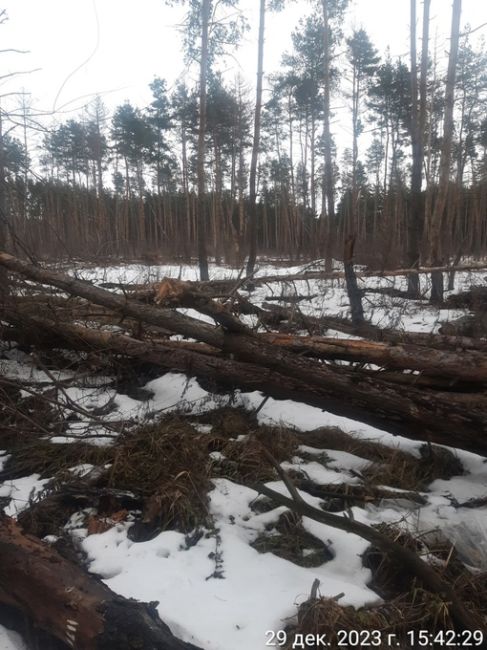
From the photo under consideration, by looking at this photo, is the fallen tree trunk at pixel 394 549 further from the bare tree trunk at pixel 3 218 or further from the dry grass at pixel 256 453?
the bare tree trunk at pixel 3 218

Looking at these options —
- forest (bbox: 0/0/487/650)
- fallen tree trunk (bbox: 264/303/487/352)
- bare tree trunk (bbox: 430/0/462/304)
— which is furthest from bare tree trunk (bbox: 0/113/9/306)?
bare tree trunk (bbox: 430/0/462/304)

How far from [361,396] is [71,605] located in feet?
7.15

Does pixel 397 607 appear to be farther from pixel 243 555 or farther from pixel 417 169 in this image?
pixel 417 169

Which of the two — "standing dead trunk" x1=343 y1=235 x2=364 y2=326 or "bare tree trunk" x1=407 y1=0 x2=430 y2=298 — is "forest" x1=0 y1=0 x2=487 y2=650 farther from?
"bare tree trunk" x1=407 y1=0 x2=430 y2=298

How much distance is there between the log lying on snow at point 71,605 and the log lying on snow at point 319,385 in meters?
1.71

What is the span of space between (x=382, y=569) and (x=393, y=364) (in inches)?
60.3

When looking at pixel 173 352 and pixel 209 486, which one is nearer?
pixel 209 486

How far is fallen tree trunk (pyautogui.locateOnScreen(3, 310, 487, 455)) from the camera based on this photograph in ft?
9.25

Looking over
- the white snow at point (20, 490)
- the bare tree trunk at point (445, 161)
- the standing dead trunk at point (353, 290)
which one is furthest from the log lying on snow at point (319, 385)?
the bare tree trunk at point (445, 161)

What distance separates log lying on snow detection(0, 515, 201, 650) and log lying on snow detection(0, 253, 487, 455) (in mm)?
1712

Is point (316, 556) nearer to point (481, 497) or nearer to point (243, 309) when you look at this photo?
point (481, 497)

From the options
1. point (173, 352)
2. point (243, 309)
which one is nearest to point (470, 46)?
point (243, 309)

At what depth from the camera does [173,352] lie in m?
3.96

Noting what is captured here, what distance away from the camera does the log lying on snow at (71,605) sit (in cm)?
158
